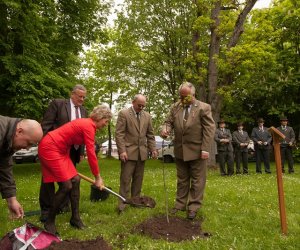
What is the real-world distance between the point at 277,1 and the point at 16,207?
23374 millimetres

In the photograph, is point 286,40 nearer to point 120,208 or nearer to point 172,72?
point 172,72

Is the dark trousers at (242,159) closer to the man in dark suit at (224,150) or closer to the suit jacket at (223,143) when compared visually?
the man in dark suit at (224,150)

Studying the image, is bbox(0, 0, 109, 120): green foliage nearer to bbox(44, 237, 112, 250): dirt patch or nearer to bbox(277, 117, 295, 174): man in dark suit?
bbox(277, 117, 295, 174): man in dark suit

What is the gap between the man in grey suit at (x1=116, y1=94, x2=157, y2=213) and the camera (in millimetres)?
7391

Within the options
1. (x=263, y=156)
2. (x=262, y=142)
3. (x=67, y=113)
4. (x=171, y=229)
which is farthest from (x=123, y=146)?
(x=263, y=156)

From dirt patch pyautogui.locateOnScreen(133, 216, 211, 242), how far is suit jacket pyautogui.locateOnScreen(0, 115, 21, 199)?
2240 mm

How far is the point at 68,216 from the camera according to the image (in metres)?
6.90

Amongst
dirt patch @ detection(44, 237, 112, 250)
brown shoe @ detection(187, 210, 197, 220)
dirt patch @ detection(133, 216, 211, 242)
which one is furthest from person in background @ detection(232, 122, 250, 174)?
dirt patch @ detection(44, 237, 112, 250)

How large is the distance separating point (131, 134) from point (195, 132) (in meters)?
1.33

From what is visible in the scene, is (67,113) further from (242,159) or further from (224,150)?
(242,159)

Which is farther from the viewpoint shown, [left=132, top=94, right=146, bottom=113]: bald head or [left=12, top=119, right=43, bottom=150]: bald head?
[left=132, top=94, right=146, bottom=113]: bald head

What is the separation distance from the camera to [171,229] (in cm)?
591

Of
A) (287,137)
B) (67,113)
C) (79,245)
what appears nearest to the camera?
(79,245)

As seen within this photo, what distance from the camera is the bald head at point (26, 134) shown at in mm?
3660
